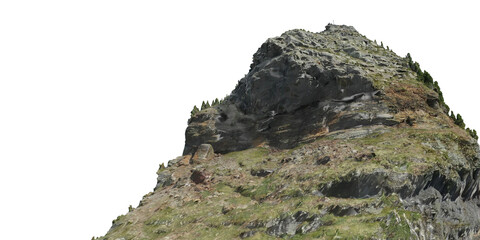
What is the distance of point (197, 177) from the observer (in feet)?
130

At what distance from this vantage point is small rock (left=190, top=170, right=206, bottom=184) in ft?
128

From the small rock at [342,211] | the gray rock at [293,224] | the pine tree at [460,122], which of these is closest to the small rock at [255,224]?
the gray rock at [293,224]

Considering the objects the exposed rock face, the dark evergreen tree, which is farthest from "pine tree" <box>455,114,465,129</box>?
the dark evergreen tree

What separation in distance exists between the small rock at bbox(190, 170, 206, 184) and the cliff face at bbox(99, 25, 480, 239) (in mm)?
123

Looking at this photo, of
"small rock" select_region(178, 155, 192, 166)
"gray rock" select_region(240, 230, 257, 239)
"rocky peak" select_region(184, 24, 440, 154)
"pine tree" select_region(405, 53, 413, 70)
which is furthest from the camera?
"pine tree" select_region(405, 53, 413, 70)

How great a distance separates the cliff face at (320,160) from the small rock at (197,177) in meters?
0.12

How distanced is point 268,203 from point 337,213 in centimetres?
691

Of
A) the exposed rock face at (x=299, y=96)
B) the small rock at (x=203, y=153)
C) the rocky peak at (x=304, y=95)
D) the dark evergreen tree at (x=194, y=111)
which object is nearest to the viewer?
the rocky peak at (x=304, y=95)

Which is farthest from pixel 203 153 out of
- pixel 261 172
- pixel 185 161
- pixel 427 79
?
pixel 427 79

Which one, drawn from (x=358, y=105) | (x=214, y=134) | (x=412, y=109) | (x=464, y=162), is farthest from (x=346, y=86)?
(x=214, y=134)

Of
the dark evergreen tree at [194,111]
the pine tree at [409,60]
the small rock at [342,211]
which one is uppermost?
the dark evergreen tree at [194,111]

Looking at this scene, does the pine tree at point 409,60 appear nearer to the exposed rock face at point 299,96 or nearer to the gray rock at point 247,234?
the exposed rock face at point 299,96

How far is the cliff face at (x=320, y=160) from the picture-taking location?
979 inches

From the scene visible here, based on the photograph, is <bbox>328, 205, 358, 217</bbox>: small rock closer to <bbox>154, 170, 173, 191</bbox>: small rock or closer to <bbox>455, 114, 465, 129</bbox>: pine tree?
<bbox>154, 170, 173, 191</bbox>: small rock
